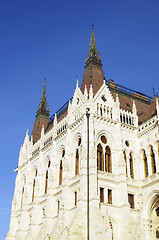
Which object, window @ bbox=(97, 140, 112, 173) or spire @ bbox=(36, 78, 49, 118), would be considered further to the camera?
spire @ bbox=(36, 78, 49, 118)

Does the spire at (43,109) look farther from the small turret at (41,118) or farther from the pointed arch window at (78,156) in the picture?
the pointed arch window at (78,156)

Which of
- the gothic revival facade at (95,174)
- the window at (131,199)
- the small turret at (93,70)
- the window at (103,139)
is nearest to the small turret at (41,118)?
the gothic revival facade at (95,174)

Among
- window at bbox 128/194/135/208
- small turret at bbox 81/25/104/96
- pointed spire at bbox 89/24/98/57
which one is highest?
pointed spire at bbox 89/24/98/57

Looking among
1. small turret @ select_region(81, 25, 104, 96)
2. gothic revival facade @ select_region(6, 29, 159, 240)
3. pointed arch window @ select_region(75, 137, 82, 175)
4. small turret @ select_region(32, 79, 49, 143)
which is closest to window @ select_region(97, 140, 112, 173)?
gothic revival facade @ select_region(6, 29, 159, 240)

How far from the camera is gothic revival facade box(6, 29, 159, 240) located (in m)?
35.9

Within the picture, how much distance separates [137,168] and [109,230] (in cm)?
1006

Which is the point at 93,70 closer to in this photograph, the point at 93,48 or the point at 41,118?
the point at 93,48

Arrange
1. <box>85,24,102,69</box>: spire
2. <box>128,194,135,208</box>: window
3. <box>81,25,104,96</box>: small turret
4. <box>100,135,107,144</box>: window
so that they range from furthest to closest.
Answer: <box>85,24,102,69</box>: spire < <box>81,25,104,96</box>: small turret < <box>100,135,107,144</box>: window < <box>128,194,135,208</box>: window

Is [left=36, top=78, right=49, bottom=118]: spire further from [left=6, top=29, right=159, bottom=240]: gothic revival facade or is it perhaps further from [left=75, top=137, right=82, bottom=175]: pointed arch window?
[left=75, top=137, right=82, bottom=175]: pointed arch window

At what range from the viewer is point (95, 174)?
36781 millimetres

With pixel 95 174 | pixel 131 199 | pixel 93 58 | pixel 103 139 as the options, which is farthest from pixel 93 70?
pixel 131 199

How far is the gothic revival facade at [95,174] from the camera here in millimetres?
35906

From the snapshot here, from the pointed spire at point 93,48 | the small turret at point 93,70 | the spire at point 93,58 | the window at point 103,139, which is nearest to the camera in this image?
the window at point 103,139

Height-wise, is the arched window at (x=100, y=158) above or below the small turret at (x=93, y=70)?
below
